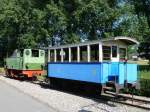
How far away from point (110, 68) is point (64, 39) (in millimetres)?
23059

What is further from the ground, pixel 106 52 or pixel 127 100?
pixel 106 52

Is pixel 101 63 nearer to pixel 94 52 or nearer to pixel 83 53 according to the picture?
pixel 94 52

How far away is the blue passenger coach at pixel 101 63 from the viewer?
16.6 metres

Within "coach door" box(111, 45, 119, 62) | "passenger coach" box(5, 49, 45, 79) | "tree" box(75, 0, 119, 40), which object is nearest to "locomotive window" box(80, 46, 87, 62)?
"coach door" box(111, 45, 119, 62)

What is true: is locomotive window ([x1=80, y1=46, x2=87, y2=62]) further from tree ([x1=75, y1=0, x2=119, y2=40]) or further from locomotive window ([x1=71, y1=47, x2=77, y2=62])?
tree ([x1=75, y1=0, x2=119, y2=40])

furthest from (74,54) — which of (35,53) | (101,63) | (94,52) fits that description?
(35,53)

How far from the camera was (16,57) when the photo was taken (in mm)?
31812

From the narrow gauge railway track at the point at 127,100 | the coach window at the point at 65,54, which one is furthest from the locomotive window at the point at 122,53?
the coach window at the point at 65,54

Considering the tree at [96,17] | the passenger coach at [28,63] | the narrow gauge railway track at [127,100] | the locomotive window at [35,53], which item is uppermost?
the tree at [96,17]

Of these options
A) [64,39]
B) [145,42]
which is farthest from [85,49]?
[145,42]

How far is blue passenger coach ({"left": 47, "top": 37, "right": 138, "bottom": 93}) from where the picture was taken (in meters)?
16.6

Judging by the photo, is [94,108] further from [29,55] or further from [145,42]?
[145,42]

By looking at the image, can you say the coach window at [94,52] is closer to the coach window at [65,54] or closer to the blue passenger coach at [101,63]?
the blue passenger coach at [101,63]

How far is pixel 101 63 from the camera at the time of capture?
16359 millimetres
